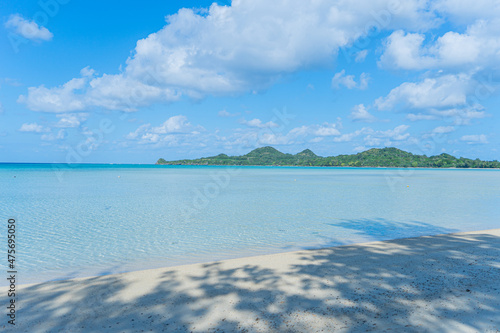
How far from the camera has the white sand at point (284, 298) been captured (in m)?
5.23

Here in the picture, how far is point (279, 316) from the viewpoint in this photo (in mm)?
5445

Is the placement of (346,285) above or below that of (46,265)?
above

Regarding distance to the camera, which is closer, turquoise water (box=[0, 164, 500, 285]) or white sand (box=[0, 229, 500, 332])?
white sand (box=[0, 229, 500, 332])

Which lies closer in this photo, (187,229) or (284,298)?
(284,298)

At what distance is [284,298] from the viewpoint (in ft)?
20.3

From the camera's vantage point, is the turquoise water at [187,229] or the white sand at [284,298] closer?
the white sand at [284,298]

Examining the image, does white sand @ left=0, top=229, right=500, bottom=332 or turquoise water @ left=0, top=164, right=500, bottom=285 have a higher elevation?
white sand @ left=0, top=229, right=500, bottom=332

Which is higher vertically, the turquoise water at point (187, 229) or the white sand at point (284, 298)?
the white sand at point (284, 298)

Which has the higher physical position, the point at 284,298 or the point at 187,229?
the point at 284,298

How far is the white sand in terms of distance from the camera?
17.1 feet

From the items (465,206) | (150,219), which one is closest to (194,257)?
(150,219)

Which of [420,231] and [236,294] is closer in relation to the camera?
[236,294]

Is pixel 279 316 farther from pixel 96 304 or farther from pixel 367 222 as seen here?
pixel 367 222

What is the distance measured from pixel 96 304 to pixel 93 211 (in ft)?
56.6
